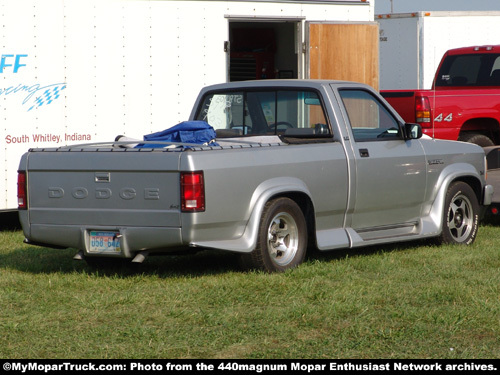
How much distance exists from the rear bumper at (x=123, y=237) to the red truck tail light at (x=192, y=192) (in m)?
0.20

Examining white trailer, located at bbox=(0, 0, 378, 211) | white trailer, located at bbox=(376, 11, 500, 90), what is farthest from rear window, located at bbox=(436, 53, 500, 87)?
white trailer, located at bbox=(376, 11, 500, 90)

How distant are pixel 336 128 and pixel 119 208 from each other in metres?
2.17

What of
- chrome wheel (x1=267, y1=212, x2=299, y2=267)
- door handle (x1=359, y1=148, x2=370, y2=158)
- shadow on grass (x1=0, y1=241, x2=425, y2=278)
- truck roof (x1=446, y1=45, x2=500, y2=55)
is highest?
truck roof (x1=446, y1=45, x2=500, y2=55)

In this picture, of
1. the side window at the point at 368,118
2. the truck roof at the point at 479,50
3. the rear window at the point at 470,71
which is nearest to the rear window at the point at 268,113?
the side window at the point at 368,118

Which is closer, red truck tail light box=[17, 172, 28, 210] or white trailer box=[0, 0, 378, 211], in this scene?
red truck tail light box=[17, 172, 28, 210]

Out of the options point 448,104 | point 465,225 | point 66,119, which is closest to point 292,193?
point 465,225

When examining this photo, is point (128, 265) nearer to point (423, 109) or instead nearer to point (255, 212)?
point (255, 212)

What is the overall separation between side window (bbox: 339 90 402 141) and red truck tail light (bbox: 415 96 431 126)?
16.2ft

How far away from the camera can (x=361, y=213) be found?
859 cm

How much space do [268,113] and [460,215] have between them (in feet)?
7.64

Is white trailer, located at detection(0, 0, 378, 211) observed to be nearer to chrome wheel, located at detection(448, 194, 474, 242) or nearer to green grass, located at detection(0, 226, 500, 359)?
green grass, located at detection(0, 226, 500, 359)

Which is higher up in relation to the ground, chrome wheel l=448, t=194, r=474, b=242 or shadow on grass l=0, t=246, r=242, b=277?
chrome wheel l=448, t=194, r=474, b=242

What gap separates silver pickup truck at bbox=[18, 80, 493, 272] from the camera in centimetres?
730
